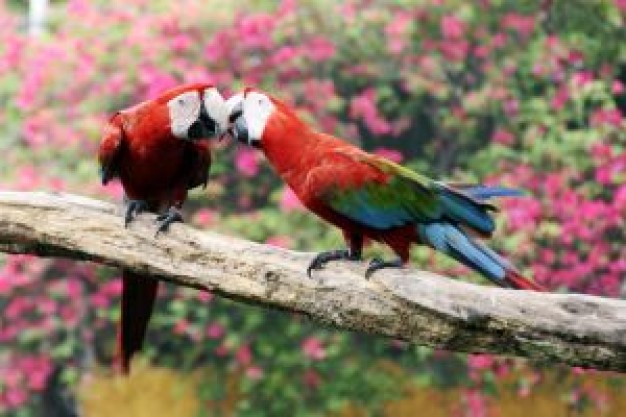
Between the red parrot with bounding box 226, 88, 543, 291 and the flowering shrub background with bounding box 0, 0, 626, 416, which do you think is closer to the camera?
the red parrot with bounding box 226, 88, 543, 291

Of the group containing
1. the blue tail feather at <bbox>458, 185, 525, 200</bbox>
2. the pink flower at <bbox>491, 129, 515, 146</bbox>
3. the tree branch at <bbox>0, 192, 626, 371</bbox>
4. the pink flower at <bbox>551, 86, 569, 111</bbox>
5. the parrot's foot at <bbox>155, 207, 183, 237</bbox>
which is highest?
the pink flower at <bbox>551, 86, 569, 111</bbox>

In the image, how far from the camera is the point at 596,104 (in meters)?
4.62

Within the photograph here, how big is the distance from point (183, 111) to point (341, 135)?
2290mm

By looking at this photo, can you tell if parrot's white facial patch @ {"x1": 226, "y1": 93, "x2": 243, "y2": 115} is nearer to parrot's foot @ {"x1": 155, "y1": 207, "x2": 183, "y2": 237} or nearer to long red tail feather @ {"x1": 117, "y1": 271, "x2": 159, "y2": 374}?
parrot's foot @ {"x1": 155, "y1": 207, "x2": 183, "y2": 237}

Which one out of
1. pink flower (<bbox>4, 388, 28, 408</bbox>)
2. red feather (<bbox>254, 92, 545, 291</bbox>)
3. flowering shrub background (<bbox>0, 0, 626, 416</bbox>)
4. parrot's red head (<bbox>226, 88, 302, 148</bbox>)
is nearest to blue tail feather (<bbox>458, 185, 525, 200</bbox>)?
red feather (<bbox>254, 92, 545, 291</bbox>)

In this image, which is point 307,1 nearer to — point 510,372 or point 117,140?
point 510,372

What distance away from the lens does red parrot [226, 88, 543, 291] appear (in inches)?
86.6

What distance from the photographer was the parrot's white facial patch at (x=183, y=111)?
2324mm

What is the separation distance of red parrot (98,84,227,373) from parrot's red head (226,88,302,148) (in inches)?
3.0

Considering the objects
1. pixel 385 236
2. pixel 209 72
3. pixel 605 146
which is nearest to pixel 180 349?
pixel 209 72

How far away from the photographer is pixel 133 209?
2402 millimetres

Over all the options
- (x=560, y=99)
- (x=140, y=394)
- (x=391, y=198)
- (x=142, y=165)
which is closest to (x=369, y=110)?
(x=560, y=99)

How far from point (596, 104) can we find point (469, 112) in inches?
19.4

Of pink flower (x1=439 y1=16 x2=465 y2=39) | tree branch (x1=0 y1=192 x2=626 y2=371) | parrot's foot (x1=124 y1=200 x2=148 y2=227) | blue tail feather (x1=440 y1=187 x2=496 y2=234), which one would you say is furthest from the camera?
pink flower (x1=439 y1=16 x2=465 y2=39)
